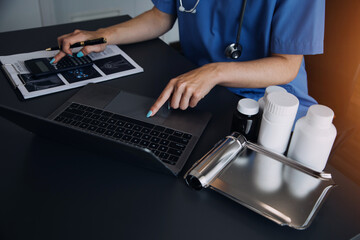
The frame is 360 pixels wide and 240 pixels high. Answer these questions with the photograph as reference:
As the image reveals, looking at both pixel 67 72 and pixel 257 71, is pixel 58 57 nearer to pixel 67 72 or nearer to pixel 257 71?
pixel 67 72

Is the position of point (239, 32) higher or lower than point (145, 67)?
higher

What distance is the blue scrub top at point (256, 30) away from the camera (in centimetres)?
85

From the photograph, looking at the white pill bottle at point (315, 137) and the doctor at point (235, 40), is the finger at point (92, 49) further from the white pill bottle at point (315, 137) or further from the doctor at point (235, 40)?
the white pill bottle at point (315, 137)

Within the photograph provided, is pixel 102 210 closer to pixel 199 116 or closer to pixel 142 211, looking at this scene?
pixel 142 211

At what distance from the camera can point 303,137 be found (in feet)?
1.85

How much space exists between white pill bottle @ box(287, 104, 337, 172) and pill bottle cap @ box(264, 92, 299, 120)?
0.02 metres

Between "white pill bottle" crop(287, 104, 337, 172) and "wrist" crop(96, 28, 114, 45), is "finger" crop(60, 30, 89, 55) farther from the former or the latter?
"white pill bottle" crop(287, 104, 337, 172)

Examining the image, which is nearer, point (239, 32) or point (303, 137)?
point (303, 137)

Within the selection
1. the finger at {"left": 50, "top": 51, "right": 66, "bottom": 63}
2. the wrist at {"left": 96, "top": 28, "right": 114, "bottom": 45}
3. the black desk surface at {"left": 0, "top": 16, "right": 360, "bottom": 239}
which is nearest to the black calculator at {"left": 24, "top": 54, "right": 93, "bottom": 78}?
the finger at {"left": 50, "top": 51, "right": 66, "bottom": 63}

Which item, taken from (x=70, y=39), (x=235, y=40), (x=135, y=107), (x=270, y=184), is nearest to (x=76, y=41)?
(x=70, y=39)

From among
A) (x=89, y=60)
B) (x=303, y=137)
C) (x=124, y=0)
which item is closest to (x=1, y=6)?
(x=124, y=0)

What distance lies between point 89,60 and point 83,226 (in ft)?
1.88

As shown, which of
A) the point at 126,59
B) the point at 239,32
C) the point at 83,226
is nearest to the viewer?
the point at 83,226

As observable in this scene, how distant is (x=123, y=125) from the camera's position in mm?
720
